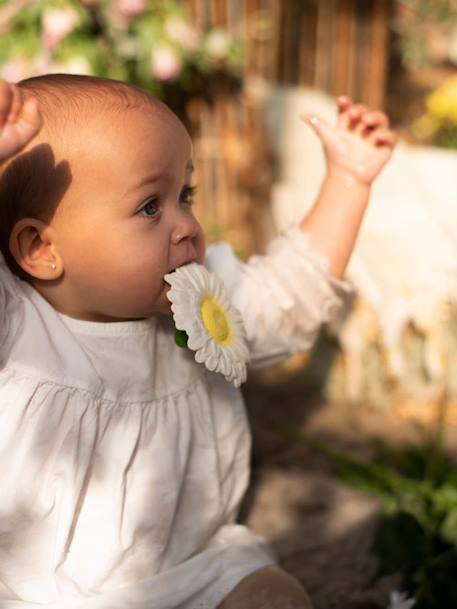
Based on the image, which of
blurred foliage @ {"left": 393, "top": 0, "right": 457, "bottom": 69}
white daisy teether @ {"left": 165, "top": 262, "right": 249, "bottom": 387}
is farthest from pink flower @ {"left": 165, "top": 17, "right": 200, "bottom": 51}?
white daisy teether @ {"left": 165, "top": 262, "right": 249, "bottom": 387}

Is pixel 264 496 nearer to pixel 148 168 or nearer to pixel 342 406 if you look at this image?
pixel 342 406

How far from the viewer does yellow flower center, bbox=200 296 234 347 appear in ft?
4.75

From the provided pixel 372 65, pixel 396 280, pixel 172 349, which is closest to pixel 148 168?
pixel 172 349

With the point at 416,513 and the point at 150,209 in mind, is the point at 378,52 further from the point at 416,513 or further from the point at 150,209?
the point at 150,209

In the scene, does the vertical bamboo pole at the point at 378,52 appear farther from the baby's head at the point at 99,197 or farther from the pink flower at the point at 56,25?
the baby's head at the point at 99,197

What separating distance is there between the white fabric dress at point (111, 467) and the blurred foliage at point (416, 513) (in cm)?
32

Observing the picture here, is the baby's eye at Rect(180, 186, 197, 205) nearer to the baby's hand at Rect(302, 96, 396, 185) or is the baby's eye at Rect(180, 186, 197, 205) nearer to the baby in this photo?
the baby

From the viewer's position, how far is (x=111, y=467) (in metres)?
1.47

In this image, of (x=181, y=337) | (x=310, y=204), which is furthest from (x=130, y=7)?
(x=181, y=337)

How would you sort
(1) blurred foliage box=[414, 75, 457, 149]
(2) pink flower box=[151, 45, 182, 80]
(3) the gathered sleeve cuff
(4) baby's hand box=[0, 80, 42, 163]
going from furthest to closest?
1. (1) blurred foliage box=[414, 75, 457, 149]
2. (2) pink flower box=[151, 45, 182, 80]
3. (3) the gathered sleeve cuff
4. (4) baby's hand box=[0, 80, 42, 163]

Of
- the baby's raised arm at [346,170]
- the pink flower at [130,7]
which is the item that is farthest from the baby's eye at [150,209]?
the pink flower at [130,7]

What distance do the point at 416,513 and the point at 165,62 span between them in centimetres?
179

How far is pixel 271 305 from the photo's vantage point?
1710mm

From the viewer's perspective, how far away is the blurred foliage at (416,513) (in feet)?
5.72
